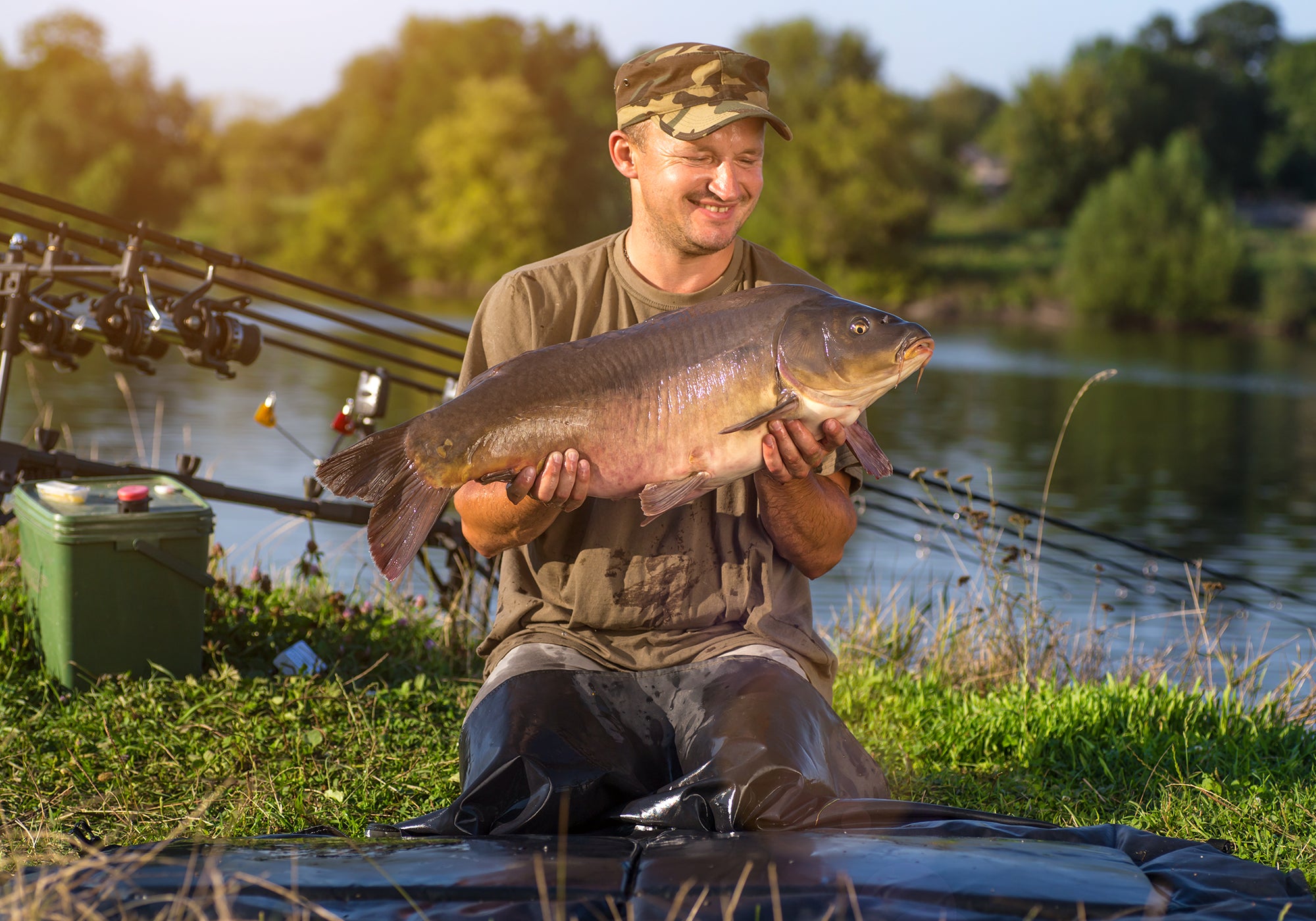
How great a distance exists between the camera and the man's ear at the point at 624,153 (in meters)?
2.81

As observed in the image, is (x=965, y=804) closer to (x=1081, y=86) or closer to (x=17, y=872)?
(x=17, y=872)

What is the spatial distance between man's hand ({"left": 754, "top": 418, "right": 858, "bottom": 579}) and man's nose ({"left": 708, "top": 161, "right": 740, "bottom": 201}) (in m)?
0.54

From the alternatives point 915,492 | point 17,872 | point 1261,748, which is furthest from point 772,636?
point 915,492

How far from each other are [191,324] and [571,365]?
6.17 feet

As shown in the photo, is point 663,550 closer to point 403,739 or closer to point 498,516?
point 498,516

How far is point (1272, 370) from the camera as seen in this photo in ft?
81.8

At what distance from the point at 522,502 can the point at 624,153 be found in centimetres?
83

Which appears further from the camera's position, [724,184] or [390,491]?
[724,184]

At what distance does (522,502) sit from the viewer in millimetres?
2531

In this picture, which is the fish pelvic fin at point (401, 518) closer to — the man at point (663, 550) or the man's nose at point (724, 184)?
the man at point (663, 550)

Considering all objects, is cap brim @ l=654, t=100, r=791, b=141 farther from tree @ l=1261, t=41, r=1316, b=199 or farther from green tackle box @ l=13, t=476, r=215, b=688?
tree @ l=1261, t=41, r=1316, b=199

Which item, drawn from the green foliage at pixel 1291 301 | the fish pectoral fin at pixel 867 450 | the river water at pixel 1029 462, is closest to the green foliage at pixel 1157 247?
the green foliage at pixel 1291 301

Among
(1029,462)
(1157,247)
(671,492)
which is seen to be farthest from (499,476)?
(1157,247)

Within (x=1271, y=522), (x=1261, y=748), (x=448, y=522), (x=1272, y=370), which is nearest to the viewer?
(x=1261, y=748)
